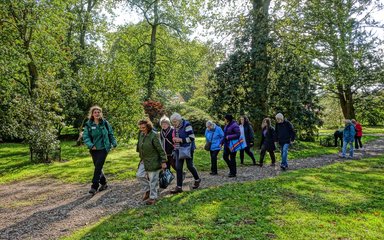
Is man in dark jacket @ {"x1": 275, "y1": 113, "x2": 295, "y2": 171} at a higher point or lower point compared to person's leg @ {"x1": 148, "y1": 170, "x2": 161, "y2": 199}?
higher

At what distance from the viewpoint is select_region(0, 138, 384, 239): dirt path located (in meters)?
6.30

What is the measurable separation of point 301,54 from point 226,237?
16435 mm

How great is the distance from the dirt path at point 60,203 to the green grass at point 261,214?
0.69 metres

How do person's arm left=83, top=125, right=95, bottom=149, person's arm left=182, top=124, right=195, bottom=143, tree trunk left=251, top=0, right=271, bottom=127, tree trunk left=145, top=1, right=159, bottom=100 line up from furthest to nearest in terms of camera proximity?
tree trunk left=145, top=1, right=159, bottom=100, tree trunk left=251, top=0, right=271, bottom=127, person's arm left=83, top=125, right=95, bottom=149, person's arm left=182, top=124, right=195, bottom=143

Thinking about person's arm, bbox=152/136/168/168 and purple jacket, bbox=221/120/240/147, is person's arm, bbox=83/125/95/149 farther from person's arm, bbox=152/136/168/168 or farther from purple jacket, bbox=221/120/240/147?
purple jacket, bbox=221/120/240/147

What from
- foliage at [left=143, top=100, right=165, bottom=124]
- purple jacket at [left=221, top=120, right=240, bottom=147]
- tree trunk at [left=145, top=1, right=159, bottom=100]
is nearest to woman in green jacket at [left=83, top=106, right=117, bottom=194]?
purple jacket at [left=221, top=120, right=240, bottom=147]

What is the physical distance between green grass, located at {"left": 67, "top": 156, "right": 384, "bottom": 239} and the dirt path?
2.27ft

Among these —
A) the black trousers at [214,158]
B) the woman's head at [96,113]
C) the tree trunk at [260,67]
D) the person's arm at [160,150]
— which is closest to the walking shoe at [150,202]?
the person's arm at [160,150]

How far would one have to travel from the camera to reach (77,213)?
7.13m

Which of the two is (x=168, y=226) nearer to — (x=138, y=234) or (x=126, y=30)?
(x=138, y=234)

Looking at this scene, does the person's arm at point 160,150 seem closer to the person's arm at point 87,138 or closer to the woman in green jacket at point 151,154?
the woman in green jacket at point 151,154

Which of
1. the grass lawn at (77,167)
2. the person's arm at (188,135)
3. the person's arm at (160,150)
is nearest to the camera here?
the person's arm at (160,150)

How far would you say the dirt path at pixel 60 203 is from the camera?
20.7 feet

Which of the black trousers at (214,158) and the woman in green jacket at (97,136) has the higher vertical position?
the woman in green jacket at (97,136)
